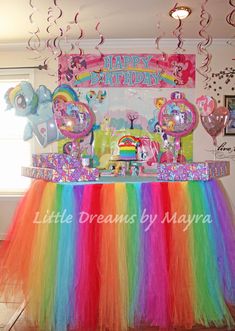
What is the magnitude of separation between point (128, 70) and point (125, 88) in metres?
0.22

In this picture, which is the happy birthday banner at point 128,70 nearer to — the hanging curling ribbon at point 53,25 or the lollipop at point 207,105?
the hanging curling ribbon at point 53,25

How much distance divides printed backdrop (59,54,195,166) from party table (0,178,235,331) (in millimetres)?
2017

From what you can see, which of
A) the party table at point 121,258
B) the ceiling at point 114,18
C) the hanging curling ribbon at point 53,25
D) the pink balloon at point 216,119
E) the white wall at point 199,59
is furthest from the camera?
the white wall at point 199,59

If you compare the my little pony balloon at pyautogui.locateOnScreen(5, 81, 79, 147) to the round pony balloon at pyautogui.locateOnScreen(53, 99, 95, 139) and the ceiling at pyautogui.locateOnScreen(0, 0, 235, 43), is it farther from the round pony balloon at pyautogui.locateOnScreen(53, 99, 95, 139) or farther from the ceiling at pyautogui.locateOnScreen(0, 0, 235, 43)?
the ceiling at pyautogui.locateOnScreen(0, 0, 235, 43)

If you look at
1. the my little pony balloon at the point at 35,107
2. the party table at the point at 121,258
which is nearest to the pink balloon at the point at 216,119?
the party table at the point at 121,258

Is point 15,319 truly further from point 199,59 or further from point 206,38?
point 199,59

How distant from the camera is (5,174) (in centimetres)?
404

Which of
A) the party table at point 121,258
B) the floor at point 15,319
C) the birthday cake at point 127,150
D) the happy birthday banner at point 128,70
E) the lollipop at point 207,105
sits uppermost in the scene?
the happy birthday banner at point 128,70

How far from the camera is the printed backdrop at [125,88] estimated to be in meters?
3.75

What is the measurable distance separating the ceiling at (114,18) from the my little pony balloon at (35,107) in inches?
33.0

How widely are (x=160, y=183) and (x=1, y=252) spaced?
1.08m

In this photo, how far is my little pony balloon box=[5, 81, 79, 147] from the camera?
2221 mm

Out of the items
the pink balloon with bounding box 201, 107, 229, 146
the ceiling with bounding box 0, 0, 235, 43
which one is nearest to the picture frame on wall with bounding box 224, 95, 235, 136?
the ceiling with bounding box 0, 0, 235, 43

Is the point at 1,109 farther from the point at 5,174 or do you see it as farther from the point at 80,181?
the point at 80,181
